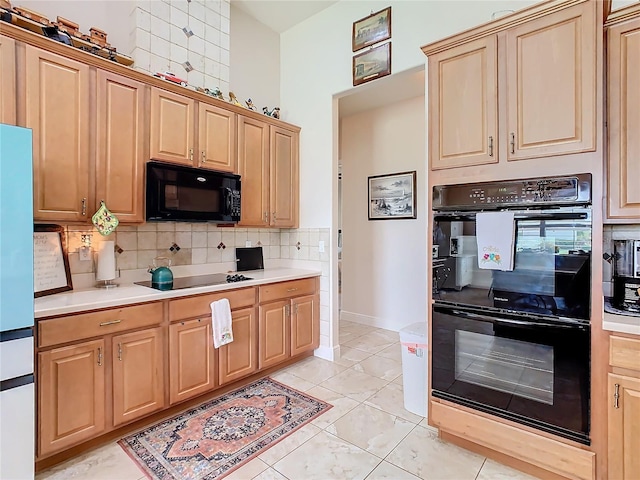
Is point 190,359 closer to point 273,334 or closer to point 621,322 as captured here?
point 273,334

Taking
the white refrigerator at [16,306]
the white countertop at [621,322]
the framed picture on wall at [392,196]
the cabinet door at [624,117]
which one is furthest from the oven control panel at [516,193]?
the framed picture on wall at [392,196]

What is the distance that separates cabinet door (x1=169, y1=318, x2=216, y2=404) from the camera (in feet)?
7.52

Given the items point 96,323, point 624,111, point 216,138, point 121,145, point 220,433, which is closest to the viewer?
point 624,111

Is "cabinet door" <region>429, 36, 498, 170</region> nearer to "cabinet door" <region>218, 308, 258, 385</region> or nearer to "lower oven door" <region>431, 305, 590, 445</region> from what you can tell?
"lower oven door" <region>431, 305, 590, 445</region>

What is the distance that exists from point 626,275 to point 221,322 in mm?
2653

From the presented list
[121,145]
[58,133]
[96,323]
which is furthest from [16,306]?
[121,145]

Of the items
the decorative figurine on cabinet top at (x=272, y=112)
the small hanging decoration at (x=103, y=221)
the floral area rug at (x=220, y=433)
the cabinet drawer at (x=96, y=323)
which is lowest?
the floral area rug at (x=220, y=433)

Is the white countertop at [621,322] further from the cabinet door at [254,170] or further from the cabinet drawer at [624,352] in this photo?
the cabinet door at [254,170]

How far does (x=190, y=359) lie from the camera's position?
238 centimetres

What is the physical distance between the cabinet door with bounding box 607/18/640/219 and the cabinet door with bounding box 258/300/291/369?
96.6 inches

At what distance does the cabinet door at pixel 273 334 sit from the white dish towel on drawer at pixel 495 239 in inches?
70.4

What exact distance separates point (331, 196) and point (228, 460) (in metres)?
2.35

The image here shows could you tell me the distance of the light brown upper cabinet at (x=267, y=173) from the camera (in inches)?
122

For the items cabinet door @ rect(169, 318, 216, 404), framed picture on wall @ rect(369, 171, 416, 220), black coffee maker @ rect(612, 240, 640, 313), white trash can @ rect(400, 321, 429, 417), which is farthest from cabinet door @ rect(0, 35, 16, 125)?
framed picture on wall @ rect(369, 171, 416, 220)
